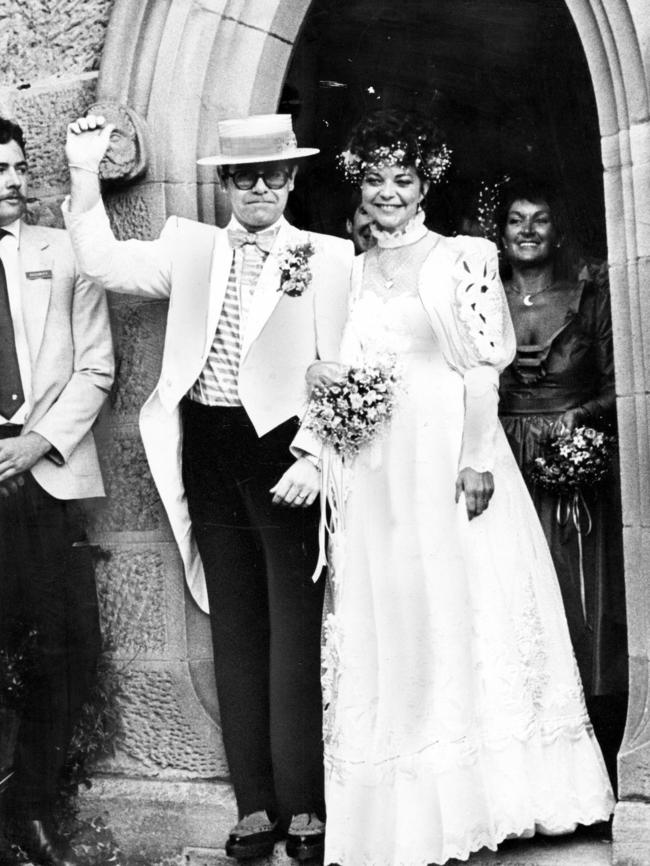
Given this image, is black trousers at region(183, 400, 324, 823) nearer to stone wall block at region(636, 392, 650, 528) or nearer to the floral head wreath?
the floral head wreath

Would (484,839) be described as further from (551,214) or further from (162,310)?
(551,214)

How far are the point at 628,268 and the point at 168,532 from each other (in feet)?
6.05

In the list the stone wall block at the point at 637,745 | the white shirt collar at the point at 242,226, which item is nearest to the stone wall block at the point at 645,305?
the stone wall block at the point at 637,745

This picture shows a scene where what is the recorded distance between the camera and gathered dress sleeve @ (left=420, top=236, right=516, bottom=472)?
17.1 feet

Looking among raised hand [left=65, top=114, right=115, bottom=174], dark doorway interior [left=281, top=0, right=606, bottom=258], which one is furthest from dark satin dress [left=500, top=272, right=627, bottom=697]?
raised hand [left=65, top=114, right=115, bottom=174]

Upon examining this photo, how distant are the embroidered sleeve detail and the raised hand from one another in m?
1.33

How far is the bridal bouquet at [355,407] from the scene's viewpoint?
5.21 meters

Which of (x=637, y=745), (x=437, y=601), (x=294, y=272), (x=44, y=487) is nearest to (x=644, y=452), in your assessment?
(x=437, y=601)

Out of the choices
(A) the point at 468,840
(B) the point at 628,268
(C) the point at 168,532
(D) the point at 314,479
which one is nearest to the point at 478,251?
(B) the point at 628,268

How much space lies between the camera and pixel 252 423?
5.48m

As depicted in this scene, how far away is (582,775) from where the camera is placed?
519 centimetres

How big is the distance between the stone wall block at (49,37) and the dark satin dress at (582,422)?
192 cm

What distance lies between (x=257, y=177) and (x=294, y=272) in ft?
1.14

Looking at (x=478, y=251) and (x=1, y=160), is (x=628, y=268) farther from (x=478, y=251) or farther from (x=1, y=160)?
(x=1, y=160)
